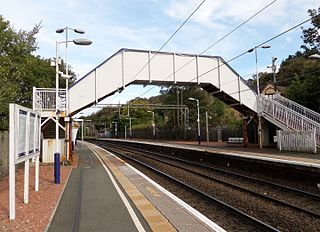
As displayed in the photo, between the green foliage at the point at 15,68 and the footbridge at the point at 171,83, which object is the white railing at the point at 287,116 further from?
the green foliage at the point at 15,68

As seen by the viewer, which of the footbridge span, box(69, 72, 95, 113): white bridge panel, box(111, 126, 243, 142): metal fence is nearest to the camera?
box(69, 72, 95, 113): white bridge panel

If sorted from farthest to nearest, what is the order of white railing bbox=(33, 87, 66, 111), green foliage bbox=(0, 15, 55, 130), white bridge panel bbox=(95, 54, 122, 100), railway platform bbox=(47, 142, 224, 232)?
white bridge panel bbox=(95, 54, 122, 100), white railing bbox=(33, 87, 66, 111), green foliage bbox=(0, 15, 55, 130), railway platform bbox=(47, 142, 224, 232)

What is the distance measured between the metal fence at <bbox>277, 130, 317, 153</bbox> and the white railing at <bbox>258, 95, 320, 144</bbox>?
523 millimetres

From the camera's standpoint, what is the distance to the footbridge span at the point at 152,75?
81.2 feet

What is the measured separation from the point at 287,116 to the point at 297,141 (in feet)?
10.4

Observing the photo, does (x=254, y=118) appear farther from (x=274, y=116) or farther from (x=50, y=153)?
(x=50, y=153)

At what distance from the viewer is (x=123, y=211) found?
8.61 m

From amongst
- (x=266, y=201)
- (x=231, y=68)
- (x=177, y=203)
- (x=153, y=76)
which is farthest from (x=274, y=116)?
(x=177, y=203)

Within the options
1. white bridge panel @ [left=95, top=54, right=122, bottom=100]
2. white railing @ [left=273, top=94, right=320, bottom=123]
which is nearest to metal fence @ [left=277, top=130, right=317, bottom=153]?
white railing @ [left=273, top=94, right=320, bottom=123]

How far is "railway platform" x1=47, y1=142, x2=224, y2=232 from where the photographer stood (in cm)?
725

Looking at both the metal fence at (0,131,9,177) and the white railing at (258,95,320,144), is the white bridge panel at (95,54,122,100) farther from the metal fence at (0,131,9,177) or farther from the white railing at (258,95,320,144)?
the white railing at (258,95,320,144)

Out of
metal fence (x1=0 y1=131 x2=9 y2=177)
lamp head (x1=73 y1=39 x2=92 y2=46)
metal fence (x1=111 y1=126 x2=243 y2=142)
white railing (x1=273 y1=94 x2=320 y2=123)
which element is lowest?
metal fence (x1=0 y1=131 x2=9 y2=177)

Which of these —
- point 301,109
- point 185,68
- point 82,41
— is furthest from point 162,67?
point 301,109

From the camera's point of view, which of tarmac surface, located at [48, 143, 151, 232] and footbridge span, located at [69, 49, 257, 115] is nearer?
tarmac surface, located at [48, 143, 151, 232]
